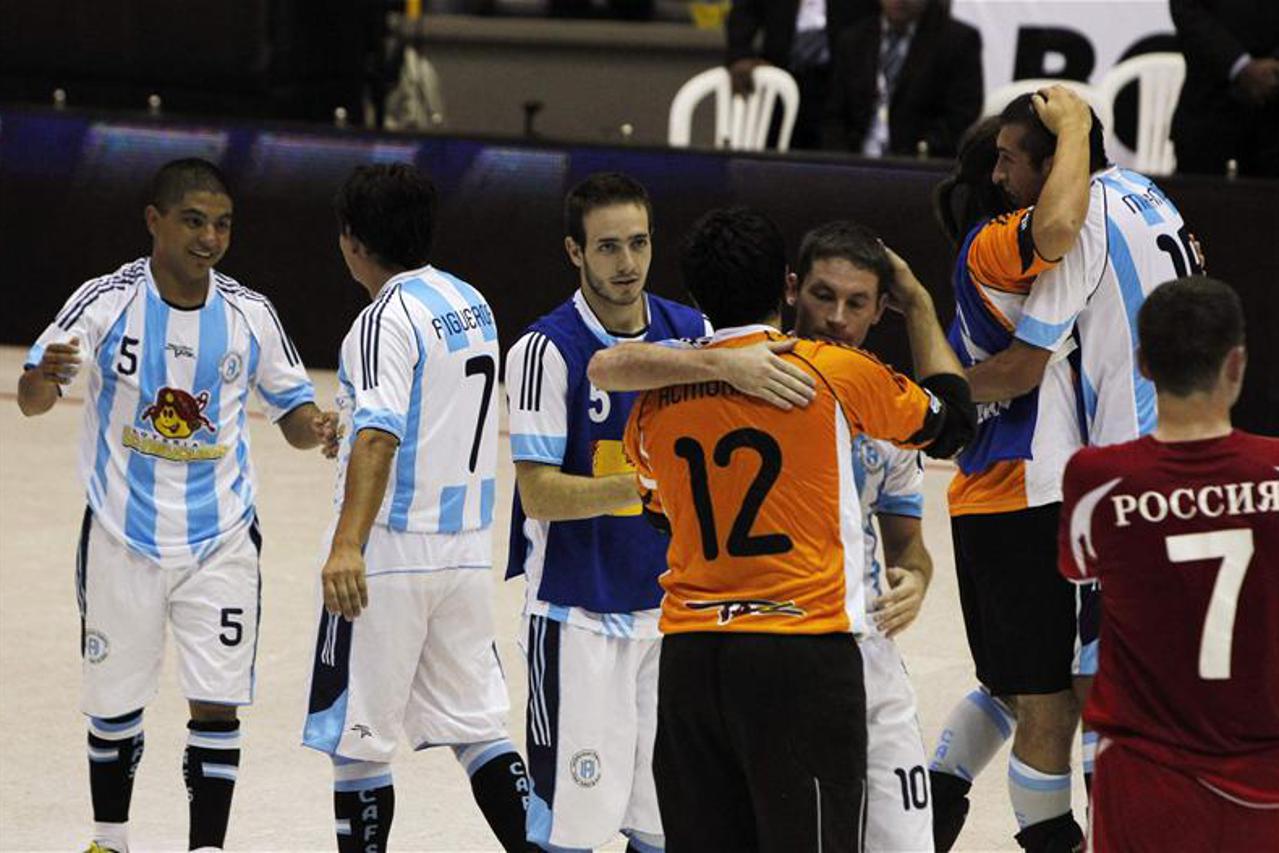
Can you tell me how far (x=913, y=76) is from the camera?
1339 centimetres

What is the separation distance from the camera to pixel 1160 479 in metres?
4.10

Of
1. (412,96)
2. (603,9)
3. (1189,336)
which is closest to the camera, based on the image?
(1189,336)

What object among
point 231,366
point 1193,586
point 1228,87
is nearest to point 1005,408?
point 1193,586

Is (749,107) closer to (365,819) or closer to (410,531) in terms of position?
(410,531)

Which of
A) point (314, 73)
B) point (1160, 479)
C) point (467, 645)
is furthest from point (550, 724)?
point (314, 73)

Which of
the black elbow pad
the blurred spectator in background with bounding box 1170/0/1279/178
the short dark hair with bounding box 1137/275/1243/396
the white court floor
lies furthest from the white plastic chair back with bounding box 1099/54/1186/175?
the short dark hair with bounding box 1137/275/1243/396

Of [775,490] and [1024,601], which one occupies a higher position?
[775,490]

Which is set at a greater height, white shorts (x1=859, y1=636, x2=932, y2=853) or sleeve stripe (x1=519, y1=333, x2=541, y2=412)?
sleeve stripe (x1=519, y1=333, x2=541, y2=412)

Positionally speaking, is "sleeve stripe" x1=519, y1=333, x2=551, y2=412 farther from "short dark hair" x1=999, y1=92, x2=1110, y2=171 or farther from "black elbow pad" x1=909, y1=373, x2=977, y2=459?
"short dark hair" x1=999, y1=92, x2=1110, y2=171

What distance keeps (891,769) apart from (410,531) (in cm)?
151

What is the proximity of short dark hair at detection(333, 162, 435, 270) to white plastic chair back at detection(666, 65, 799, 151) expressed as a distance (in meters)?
8.35

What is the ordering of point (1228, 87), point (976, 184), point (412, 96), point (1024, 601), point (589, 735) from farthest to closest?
point (412, 96), point (1228, 87), point (976, 184), point (1024, 601), point (589, 735)

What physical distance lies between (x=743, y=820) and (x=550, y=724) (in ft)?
2.94

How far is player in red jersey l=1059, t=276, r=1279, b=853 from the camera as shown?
13.4 feet
